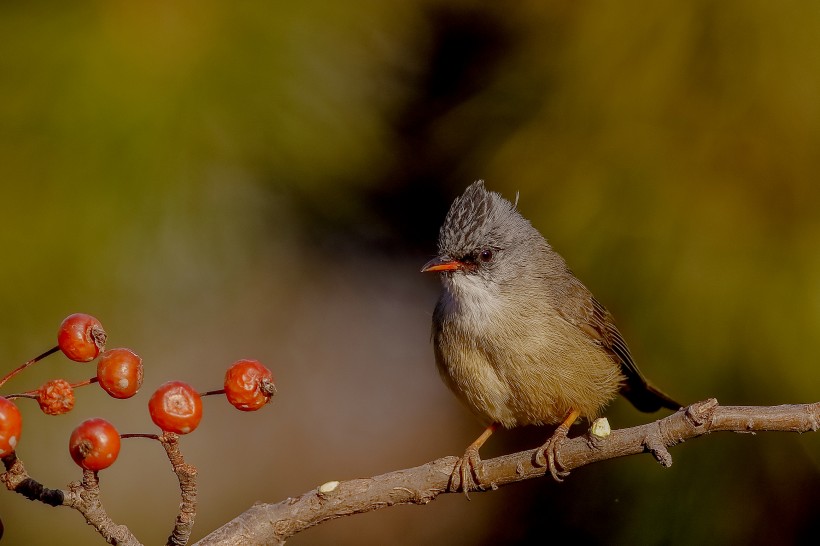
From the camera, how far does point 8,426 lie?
1.49 m

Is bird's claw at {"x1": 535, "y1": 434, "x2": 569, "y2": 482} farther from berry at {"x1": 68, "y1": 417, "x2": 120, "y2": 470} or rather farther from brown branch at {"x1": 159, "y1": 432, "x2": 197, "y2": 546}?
berry at {"x1": 68, "y1": 417, "x2": 120, "y2": 470}

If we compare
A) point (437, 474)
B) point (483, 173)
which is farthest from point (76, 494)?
point (483, 173)

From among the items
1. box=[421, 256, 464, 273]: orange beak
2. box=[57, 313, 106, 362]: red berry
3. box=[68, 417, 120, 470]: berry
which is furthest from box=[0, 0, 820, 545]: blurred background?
box=[68, 417, 120, 470]: berry

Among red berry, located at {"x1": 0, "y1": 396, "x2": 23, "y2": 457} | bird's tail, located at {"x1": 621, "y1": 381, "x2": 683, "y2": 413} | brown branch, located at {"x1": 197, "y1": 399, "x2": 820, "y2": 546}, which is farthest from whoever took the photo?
bird's tail, located at {"x1": 621, "y1": 381, "x2": 683, "y2": 413}

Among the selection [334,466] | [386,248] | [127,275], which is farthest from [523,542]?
[127,275]

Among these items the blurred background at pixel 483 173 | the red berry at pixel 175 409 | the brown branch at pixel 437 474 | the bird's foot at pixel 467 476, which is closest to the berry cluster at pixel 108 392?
the red berry at pixel 175 409

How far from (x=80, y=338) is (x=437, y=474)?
1.11 metres

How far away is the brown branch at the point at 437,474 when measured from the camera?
216 centimetres

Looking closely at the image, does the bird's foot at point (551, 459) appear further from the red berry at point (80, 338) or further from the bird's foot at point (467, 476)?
the red berry at point (80, 338)

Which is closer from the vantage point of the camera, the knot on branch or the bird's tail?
the knot on branch

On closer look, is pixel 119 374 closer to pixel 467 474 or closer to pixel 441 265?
pixel 467 474

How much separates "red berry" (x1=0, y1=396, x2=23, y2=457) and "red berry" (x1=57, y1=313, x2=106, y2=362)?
23 cm

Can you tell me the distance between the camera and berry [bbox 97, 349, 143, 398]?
5.48 ft

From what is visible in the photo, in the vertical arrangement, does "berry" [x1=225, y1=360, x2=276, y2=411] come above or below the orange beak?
below
